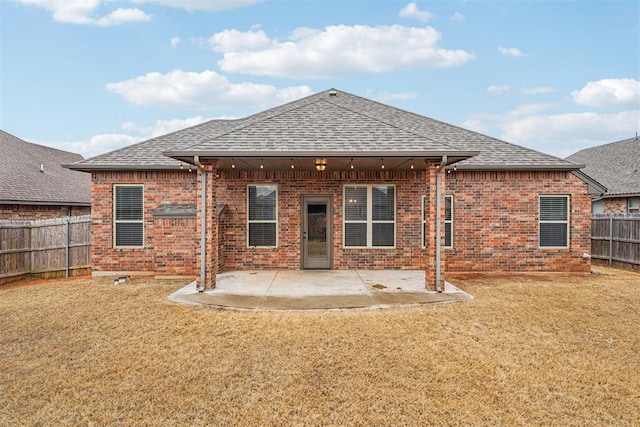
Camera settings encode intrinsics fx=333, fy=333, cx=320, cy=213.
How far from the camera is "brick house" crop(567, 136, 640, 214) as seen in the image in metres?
13.5

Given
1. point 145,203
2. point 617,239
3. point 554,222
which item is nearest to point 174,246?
point 145,203

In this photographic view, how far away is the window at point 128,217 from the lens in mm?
9641

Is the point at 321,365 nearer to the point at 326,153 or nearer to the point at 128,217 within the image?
the point at 326,153

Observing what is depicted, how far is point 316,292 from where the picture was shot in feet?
23.1

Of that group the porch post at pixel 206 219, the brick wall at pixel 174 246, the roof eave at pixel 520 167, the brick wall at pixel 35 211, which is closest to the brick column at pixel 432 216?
the roof eave at pixel 520 167

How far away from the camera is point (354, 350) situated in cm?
428

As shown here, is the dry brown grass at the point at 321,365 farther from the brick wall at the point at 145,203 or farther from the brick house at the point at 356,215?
the brick house at the point at 356,215

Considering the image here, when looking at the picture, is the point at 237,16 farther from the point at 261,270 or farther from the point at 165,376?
the point at 165,376

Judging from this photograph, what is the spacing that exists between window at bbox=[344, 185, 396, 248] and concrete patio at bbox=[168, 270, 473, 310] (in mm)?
1041

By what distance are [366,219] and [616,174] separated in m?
14.0

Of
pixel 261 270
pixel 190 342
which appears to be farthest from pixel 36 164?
pixel 190 342

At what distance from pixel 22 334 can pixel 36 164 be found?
1431cm

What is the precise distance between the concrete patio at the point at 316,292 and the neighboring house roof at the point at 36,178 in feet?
29.6

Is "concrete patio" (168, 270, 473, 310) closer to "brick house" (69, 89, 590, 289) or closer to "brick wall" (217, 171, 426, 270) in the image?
"brick wall" (217, 171, 426, 270)
